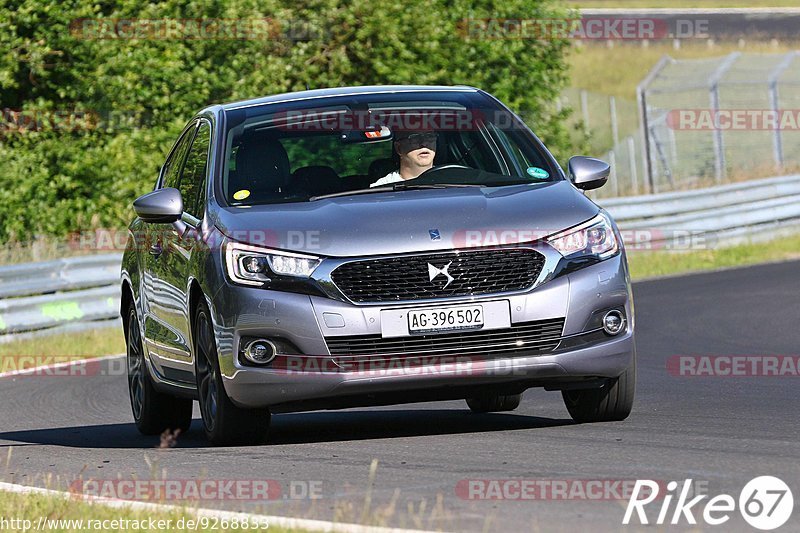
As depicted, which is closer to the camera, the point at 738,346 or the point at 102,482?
the point at 102,482

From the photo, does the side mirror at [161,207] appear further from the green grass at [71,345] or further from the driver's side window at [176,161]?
the green grass at [71,345]

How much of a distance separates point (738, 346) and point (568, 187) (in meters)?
4.97

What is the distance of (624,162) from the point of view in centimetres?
3834

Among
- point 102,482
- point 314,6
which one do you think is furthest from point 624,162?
point 102,482

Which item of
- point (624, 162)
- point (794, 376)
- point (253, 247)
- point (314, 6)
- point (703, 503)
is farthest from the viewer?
Result: point (624, 162)

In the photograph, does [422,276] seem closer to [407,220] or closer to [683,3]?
[407,220]

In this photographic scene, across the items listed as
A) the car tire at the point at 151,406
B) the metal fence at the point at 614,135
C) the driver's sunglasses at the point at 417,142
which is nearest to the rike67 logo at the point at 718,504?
the driver's sunglasses at the point at 417,142

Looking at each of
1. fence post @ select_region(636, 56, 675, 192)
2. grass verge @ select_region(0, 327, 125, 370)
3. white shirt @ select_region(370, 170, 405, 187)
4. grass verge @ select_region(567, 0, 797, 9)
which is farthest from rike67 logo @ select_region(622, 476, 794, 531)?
grass verge @ select_region(567, 0, 797, 9)

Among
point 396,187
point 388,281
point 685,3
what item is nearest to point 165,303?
point 396,187

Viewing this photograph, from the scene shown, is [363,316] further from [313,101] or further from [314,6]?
[314,6]

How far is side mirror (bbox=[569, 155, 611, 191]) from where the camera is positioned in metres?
8.93

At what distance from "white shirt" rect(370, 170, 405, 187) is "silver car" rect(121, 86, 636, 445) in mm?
17

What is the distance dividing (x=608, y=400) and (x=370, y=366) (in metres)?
1.35

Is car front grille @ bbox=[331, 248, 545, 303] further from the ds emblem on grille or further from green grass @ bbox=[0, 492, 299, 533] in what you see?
green grass @ bbox=[0, 492, 299, 533]
